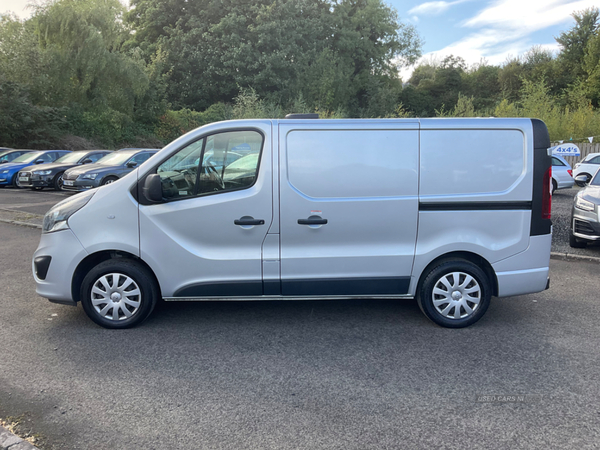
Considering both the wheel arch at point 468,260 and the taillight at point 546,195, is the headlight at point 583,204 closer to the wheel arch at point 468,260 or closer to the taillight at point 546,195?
the taillight at point 546,195

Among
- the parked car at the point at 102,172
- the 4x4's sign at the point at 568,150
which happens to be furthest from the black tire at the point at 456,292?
the 4x4's sign at the point at 568,150

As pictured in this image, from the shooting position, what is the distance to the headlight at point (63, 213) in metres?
4.60

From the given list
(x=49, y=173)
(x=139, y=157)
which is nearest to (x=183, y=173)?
(x=139, y=157)

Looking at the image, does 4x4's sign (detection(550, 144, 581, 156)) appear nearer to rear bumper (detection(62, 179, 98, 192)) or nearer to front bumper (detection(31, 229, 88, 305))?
rear bumper (detection(62, 179, 98, 192))

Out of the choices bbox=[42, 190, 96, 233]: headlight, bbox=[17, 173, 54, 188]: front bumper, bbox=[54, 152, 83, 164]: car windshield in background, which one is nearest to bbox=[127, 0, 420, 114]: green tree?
bbox=[54, 152, 83, 164]: car windshield in background

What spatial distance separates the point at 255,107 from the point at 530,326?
111ft

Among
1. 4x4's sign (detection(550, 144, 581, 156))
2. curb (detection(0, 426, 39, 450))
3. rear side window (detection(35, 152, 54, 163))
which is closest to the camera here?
curb (detection(0, 426, 39, 450))

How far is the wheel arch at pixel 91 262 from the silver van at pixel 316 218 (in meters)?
0.02

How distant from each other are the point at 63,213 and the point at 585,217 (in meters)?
7.51

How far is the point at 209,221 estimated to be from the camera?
Result: 14.7 ft

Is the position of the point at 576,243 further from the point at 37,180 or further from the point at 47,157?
the point at 47,157

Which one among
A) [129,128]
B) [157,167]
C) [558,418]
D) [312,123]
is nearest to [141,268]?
[157,167]

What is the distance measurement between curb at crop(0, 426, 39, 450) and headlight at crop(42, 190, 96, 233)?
215cm

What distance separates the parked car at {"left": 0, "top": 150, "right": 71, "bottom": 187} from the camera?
20125 mm
